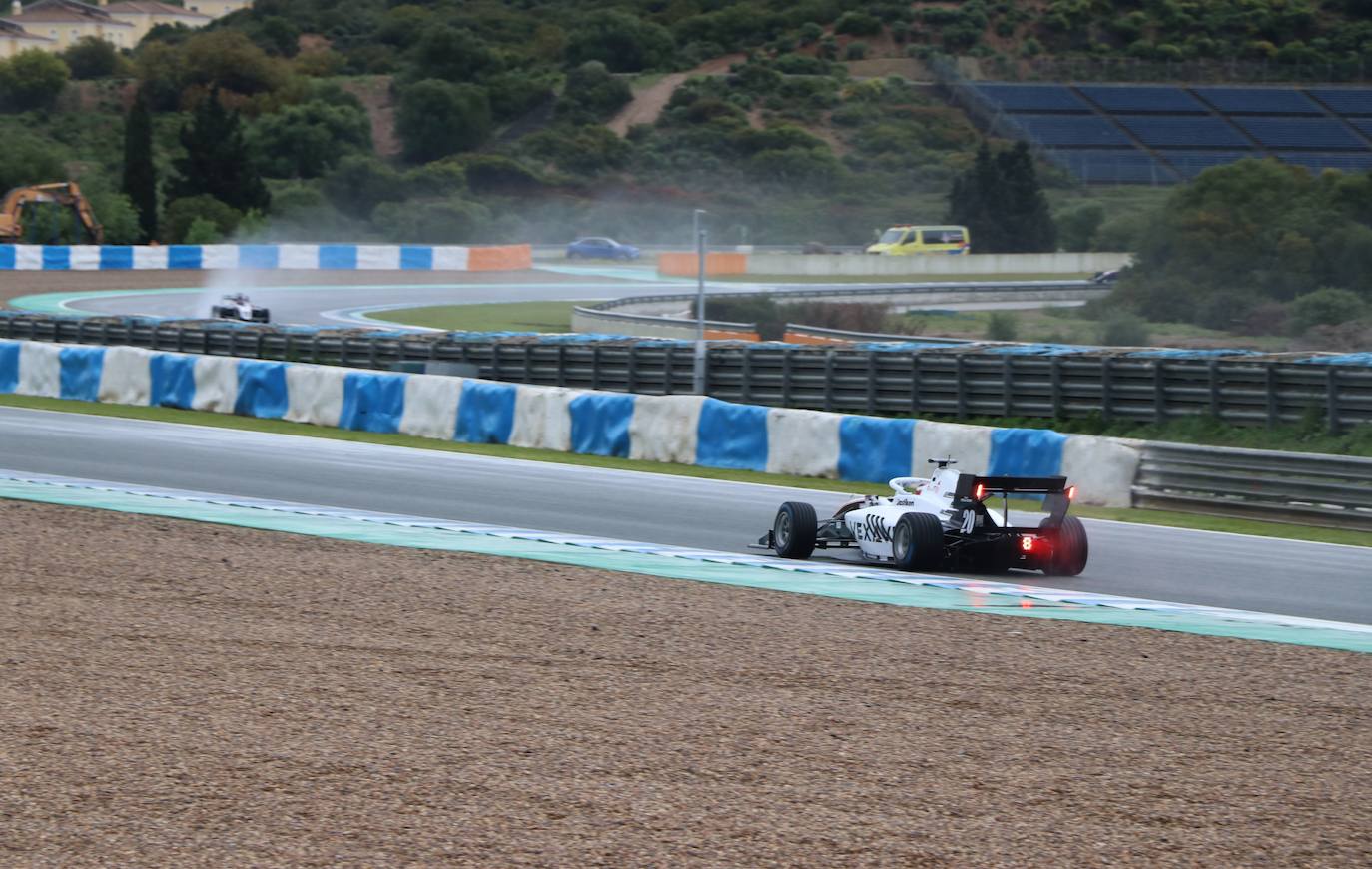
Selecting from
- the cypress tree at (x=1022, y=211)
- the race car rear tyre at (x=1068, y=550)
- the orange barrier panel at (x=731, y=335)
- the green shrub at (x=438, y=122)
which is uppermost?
the green shrub at (x=438, y=122)

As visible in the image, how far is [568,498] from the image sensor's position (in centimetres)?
1598

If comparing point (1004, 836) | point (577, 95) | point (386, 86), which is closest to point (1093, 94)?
point (577, 95)

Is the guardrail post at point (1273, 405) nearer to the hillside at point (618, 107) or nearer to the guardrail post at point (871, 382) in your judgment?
the guardrail post at point (871, 382)

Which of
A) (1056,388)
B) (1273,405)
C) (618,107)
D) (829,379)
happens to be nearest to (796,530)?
(1273,405)

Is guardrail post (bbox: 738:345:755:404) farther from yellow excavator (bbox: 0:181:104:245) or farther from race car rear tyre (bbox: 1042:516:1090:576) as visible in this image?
yellow excavator (bbox: 0:181:104:245)

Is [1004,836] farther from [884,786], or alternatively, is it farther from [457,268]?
[457,268]

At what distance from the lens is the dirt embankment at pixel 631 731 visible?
5.80 m

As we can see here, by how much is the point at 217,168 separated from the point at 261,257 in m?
17.1

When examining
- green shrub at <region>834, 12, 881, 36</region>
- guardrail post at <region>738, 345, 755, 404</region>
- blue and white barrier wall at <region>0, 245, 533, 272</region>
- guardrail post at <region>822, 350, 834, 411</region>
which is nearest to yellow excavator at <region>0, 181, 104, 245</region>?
blue and white barrier wall at <region>0, 245, 533, 272</region>

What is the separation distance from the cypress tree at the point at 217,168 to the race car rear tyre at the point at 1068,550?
2568 inches

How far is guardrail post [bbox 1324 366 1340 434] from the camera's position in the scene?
20.0 m

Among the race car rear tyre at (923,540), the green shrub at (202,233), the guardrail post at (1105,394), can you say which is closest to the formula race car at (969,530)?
the race car rear tyre at (923,540)

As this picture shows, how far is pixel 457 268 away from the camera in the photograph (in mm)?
59531

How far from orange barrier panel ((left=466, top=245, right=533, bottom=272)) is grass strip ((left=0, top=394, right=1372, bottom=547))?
1322 inches
